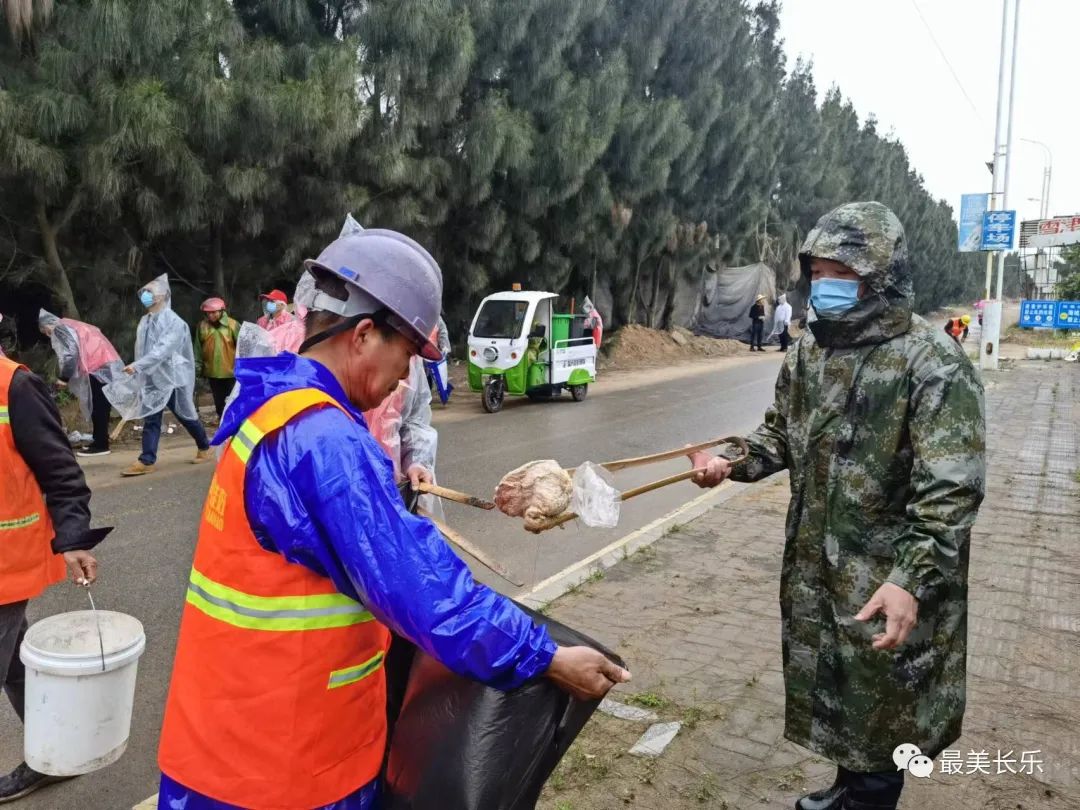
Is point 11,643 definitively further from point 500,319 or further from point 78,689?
point 500,319

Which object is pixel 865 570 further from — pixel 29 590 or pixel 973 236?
pixel 973 236

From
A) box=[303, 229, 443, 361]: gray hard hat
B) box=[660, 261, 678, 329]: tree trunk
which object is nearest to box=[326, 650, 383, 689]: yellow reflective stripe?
box=[303, 229, 443, 361]: gray hard hat

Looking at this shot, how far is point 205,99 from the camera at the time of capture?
34.6ft

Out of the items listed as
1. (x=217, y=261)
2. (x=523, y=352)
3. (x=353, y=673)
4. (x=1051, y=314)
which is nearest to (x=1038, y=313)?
(x=1051, y=314)

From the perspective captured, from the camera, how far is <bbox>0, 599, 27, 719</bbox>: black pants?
2.79m

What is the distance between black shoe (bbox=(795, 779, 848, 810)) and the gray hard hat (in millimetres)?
2163

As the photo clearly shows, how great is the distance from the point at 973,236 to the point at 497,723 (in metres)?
21.7

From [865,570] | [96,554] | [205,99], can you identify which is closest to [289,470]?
[865,570]

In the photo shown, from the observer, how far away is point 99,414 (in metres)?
9.48

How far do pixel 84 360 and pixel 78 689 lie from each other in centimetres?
735

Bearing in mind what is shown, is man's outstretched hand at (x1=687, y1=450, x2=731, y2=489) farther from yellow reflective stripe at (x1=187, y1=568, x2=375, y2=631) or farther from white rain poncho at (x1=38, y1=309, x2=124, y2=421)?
white rain poncho at (x1=38, y1=309, x2=124, y2=421)

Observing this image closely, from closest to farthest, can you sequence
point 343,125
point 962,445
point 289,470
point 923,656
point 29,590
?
point 289,470 → point 962,445 → point 923,656 → point 29,590 → point 343,125

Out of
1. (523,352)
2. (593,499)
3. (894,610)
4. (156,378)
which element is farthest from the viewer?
(523,352)
